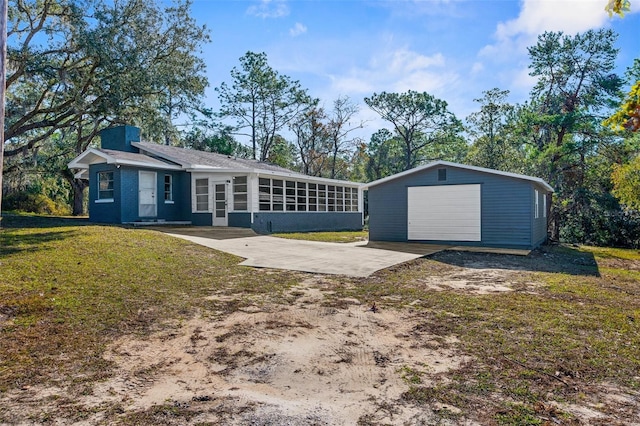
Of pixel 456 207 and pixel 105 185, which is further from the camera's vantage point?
pixel 105 185

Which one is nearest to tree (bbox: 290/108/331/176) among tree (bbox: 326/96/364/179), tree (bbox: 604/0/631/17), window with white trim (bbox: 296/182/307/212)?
tree (bbox: 326/96/364/179)

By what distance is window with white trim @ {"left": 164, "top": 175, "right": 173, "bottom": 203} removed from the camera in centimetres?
1653

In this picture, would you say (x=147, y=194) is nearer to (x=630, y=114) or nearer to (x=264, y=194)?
(x=264, y=194)

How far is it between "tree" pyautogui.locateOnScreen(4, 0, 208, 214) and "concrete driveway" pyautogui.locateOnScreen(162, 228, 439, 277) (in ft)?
26.7

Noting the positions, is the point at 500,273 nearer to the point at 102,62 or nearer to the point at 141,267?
the point at 141,267

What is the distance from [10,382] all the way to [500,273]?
26.6 feet

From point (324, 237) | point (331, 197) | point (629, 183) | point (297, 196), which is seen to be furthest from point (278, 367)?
point (331, 197)

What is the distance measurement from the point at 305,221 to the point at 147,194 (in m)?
7.38

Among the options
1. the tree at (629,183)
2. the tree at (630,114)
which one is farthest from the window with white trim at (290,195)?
the tree at (630,114)

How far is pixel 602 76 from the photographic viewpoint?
19.5m

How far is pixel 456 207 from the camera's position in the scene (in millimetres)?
13500

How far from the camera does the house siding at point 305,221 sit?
16641 mm

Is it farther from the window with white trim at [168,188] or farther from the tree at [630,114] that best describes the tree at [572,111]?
the window with white trim at [168,188]

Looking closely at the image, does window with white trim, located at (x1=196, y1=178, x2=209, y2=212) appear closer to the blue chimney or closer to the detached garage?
the blue chimney
